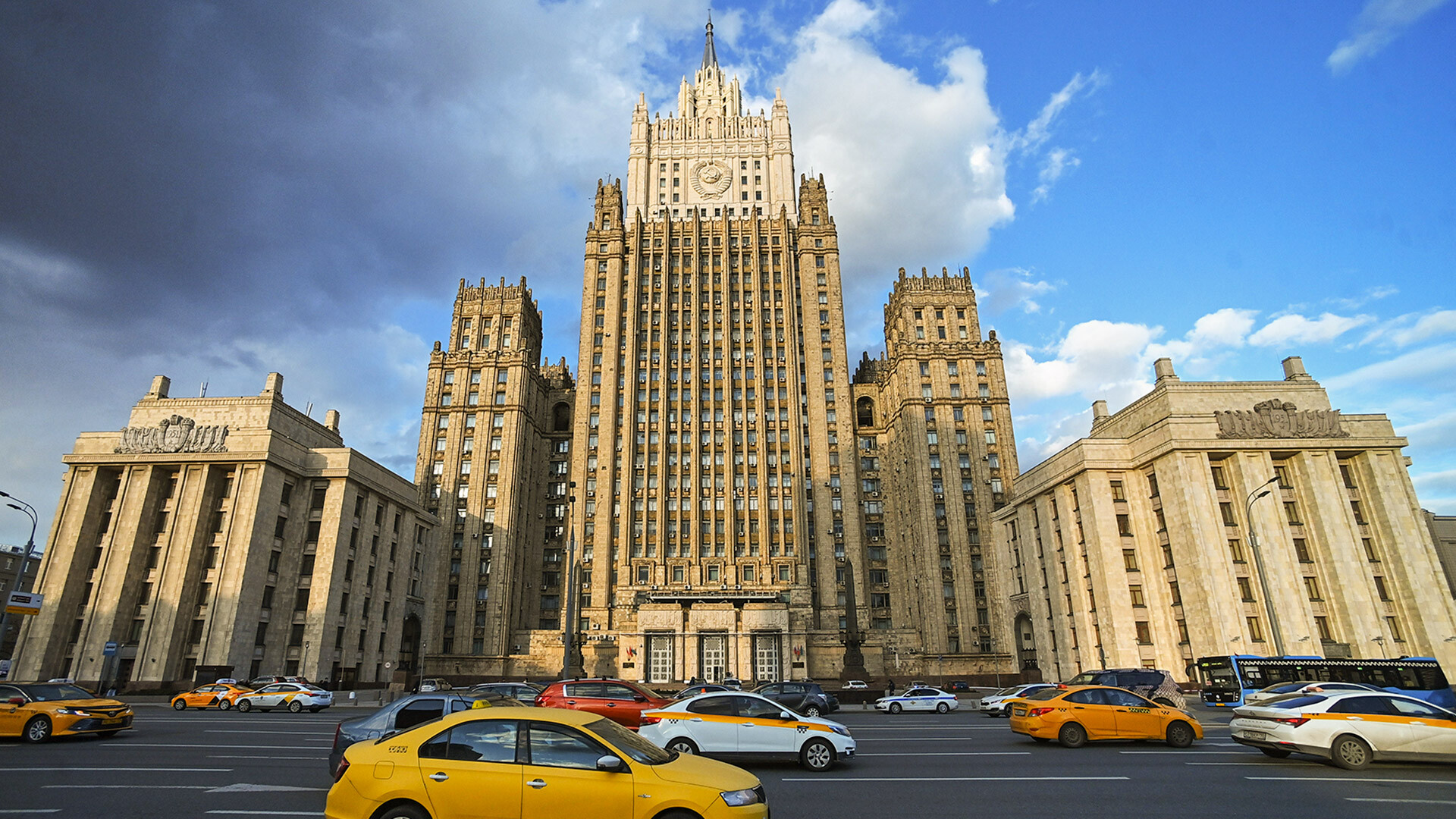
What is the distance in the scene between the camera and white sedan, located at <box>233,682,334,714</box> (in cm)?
3469

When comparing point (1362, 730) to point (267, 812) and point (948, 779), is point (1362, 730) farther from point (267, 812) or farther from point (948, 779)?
point (267, 812)

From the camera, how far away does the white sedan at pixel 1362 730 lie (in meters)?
15.1

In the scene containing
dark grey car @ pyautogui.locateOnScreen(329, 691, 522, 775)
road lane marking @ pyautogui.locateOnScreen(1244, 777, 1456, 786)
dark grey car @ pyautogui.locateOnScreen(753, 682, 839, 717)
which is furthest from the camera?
dark grey car @ pyautogui.locateOnScreen(753, 682, 839, 717)

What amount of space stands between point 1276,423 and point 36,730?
2650 inches

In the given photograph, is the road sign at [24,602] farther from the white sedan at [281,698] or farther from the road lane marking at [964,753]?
the road lane marking at [964,753]

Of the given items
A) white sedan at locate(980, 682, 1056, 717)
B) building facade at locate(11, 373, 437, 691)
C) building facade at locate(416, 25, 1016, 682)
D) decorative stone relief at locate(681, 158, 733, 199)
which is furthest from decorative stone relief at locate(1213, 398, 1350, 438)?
building facade at locate(11, 373, 437, 691)

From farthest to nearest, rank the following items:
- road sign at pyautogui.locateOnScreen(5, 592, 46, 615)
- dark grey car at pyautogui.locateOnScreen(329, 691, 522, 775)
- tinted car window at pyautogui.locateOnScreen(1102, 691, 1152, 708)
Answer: road sign at pyautogui.locateOnScreen(5, 592, 46, 615) → tinted car window at pyautogui.locateOnScreen(1102, 691, 1152, 708) → dark grey car at pyautogui.locateOnScreen(329, 691, 522, 775)

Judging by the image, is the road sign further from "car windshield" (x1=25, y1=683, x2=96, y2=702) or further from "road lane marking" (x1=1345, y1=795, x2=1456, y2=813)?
"road lane marking" (x1=1345, y1=795, x2=1456, y2=813)

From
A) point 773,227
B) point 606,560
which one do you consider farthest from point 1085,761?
point 773,227

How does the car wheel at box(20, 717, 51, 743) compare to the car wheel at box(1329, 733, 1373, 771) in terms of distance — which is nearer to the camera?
the car wheel at box(1329, 733, 1373, 771)

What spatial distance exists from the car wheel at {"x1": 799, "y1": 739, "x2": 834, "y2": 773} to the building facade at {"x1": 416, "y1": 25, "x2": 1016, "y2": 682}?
47638 mm

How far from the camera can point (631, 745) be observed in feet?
27.8

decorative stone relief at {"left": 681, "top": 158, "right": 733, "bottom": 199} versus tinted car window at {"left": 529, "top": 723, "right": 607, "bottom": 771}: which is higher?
decorative stone relief at {"left": 681, "top": 158, "right": 733, "bottom": 199}

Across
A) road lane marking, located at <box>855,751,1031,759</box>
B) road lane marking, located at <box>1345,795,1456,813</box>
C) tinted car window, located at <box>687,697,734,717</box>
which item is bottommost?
road lane marking, located at <box>1345,795,1456,813</box>
